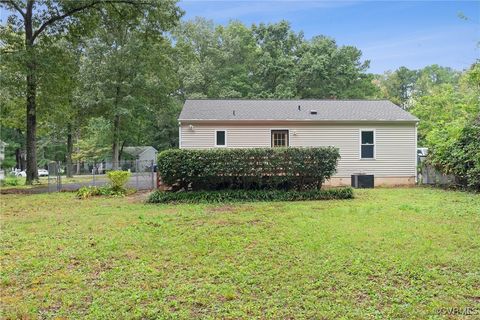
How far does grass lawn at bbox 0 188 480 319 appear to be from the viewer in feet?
10.7

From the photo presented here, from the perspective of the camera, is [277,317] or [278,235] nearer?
[277,317]

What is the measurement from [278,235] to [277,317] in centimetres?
258

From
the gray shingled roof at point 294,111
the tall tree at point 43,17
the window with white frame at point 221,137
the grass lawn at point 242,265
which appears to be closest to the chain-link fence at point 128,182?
the tall tree at point 43,17

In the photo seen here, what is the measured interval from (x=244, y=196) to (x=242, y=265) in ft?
18.6

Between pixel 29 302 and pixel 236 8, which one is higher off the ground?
pixel 236 8

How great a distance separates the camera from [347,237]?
5.43 metres

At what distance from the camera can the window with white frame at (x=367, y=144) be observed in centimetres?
1502

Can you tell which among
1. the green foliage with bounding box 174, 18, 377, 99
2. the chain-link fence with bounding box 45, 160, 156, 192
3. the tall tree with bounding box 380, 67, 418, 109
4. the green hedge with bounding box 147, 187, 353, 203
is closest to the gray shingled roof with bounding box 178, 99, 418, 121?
the chain-link fence with bounding box 45, 160, 156, 192

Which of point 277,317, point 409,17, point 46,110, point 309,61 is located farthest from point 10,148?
point 277,317

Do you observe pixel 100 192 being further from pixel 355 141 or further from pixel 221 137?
pixel 355 141

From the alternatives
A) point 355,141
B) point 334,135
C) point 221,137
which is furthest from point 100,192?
point 355,141

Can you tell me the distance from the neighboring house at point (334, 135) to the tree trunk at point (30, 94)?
19.5ft

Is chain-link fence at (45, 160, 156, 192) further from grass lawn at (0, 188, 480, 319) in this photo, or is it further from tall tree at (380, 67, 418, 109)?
tall tree at (380, 67, 418, 109)

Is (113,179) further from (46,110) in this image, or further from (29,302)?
(29,302)
